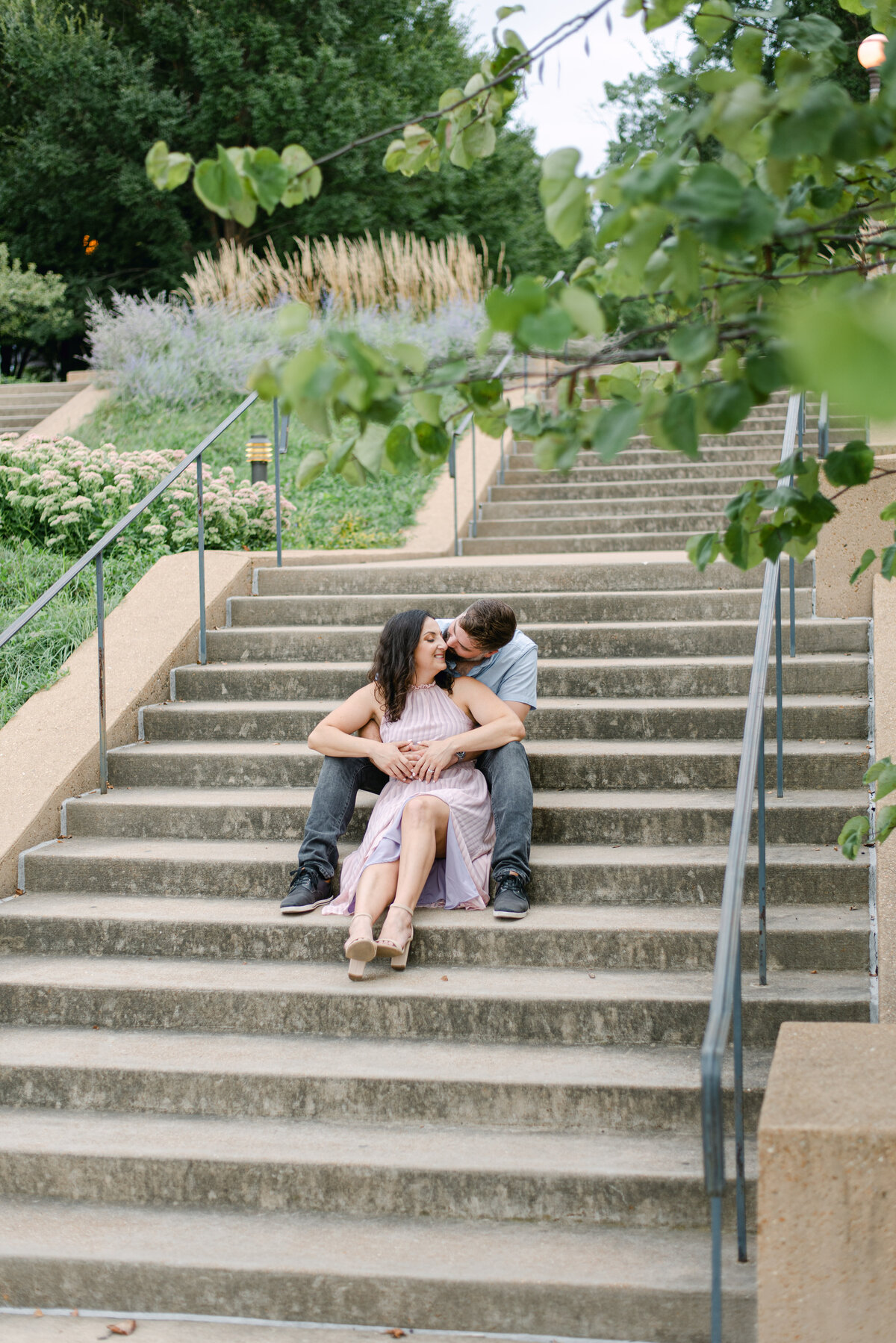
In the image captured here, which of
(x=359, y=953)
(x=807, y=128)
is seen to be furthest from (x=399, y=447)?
(x=359, y=953)

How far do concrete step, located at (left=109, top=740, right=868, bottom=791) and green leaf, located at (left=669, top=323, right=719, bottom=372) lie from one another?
2821 mm

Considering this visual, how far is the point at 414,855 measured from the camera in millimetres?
3553

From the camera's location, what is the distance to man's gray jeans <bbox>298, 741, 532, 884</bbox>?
3.68m

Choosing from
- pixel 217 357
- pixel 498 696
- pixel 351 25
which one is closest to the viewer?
pixel 498 696

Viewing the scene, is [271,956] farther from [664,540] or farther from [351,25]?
[351,25]

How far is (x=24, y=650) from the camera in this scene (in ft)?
17.5

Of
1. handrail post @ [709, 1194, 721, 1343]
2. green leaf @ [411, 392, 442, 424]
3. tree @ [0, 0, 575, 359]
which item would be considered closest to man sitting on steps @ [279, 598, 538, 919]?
handrail post @ [709, 1194, 721, 1343]

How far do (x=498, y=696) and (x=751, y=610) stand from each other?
1.62 meters

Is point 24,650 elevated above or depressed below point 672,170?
below

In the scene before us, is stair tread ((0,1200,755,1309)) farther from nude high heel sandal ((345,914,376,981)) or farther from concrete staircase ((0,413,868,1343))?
nude high heel sandal ((345,914,376,981))

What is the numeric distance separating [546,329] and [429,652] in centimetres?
266

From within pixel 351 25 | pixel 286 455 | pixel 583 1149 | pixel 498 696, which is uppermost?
pixel 351 25

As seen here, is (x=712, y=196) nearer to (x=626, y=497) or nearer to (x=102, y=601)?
(x=102, y=601)

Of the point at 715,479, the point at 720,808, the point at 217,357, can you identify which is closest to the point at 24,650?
the point at 720,808
